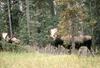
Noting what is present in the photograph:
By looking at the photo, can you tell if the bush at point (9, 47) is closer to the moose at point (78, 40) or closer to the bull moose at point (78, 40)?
the moose at point (78, 40)

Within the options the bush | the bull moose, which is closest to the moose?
the bull moose

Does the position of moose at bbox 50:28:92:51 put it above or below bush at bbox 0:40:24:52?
below

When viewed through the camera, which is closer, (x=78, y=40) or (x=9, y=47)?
(x=9, y=47)

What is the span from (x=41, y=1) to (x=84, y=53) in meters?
21.6

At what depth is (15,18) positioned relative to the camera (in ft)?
121

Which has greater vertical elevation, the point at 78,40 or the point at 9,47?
the point at 9,47

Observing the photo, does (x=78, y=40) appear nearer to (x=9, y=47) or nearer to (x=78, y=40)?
(x=78, y=40)

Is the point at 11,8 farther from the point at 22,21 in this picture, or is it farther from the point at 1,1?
the point at 22,21

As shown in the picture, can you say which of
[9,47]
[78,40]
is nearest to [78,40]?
[78,40]

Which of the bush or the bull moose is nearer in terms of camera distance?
the bush

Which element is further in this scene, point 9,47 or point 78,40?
point 78,40

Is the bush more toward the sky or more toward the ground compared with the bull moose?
more toward the sky

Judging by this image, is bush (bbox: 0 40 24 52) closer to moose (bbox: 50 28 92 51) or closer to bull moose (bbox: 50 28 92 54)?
moose (bbox: 50 28 92 51)

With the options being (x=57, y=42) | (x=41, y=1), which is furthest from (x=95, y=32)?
(x=41, y=1)
